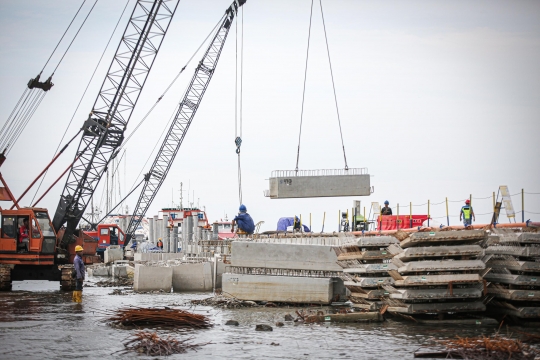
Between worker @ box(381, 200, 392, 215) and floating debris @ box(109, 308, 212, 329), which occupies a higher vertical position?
Result: worker @ box(381, 200, 392, 215)

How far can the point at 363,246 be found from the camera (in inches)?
734

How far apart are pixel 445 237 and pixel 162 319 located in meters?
6.99

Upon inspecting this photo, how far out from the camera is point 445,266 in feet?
54.6

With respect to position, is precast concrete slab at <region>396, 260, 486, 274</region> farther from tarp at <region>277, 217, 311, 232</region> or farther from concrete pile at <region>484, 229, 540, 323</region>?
tarp at <region>277, 217, 311, 232</region>

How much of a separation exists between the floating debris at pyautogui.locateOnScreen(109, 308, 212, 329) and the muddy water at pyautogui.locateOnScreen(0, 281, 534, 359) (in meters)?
0.37

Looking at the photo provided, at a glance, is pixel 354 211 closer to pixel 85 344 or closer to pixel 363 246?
pixel 363 246

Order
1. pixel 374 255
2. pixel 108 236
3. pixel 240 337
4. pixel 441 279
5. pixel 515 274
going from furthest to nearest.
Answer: pixel 108 236
pixel 374 255
pixel 515 274
pixel 441 279
pixel 240 337

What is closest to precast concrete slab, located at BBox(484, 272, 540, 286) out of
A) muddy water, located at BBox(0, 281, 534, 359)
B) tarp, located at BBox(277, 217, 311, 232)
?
Result: muddy water, located at BBox(0, 281, 534, 359)

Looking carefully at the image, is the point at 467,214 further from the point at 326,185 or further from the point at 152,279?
the point at 152,279

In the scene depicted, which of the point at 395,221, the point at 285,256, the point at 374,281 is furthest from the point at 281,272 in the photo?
the point at 395,221

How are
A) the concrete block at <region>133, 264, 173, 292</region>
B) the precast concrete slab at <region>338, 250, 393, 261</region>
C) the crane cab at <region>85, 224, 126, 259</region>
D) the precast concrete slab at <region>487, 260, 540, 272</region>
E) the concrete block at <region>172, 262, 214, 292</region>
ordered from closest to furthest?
the precast concrete slab at <region>487, 260, 540, 272</region> < the precast concrete slab at <region>338, 250, 393, 261</region> < the concrete block at <region>172, 262, 214, 292</region> < the concrete block at <region>133, 264, 173, 292</region> < the crane cab at <region>85, 224, 126, 259</region>

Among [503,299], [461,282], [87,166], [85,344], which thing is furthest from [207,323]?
[87,166]

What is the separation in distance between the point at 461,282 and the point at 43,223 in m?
21.4

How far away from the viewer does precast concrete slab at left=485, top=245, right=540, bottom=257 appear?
16.3 m
